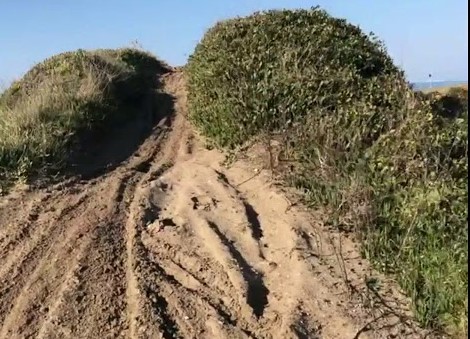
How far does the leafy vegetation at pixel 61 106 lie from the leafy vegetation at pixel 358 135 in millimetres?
1632

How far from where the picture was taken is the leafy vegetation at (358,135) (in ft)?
16.5

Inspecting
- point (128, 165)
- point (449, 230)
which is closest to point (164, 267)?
point (449, 230)

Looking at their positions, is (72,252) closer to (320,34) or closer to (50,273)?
(50,273)

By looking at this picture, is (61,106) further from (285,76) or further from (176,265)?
(176,265)

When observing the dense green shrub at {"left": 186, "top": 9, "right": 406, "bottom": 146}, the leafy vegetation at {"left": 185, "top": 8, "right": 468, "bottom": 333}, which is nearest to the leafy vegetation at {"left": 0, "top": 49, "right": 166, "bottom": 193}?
the dense green shrub at {"left": 186, "top": 9, "right": 406, "bottom": 146}

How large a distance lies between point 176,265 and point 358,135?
2.13 metres

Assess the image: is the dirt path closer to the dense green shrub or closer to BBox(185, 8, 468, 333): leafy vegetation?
BBox(185, 8, 468, 333): leafy vegetation

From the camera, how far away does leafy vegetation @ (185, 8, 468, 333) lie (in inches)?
198

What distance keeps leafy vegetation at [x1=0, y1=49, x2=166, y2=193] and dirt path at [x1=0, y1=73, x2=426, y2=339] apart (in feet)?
2.74

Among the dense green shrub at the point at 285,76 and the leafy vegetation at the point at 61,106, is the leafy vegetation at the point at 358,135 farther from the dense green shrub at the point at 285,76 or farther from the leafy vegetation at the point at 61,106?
the leafy vegetation at the point at 61,106

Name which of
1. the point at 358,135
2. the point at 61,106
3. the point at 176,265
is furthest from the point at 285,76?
the point at 61,106

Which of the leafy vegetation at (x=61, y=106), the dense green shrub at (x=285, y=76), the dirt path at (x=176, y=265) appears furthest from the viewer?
the leafy vegetation at (x=61, y=106)

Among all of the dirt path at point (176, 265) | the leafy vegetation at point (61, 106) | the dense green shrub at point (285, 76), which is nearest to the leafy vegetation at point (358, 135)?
the dense green shrub at point (285, 76)

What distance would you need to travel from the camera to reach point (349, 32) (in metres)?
11.1
